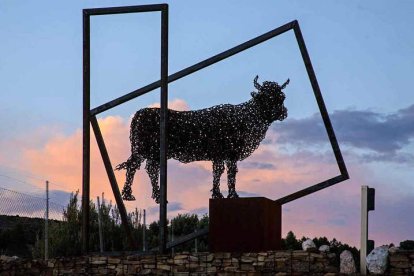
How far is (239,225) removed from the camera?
11461 mm

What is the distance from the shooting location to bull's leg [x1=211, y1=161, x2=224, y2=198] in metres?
12.5

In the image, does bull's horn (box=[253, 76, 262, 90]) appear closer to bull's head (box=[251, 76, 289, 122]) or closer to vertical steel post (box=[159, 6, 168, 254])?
bull's head (box=[251, 76, 289, 122])

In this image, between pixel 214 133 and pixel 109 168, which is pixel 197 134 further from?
pixel 109 168

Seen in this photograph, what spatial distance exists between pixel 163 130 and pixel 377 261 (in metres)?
3.62

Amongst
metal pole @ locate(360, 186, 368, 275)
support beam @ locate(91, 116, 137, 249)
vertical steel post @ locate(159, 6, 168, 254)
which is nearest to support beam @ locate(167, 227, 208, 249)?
vertical steel post @ locate(159, 6, 168, 254)

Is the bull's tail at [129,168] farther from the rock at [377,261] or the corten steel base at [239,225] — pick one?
the rock at [377,261]

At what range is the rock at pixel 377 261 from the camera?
434 inches

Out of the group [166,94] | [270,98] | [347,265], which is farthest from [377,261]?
[166,94]

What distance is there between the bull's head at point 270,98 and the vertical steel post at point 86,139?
2.71 m

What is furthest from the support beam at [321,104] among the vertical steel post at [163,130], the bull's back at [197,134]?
the vertical steel post at [163,130]

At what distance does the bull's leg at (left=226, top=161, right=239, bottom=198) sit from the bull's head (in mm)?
982

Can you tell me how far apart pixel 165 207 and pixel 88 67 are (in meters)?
2.64

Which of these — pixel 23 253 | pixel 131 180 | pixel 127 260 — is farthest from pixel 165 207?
pixel 23 253

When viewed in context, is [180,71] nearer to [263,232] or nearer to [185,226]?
[263,232]
